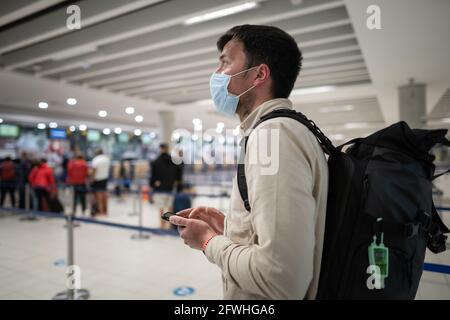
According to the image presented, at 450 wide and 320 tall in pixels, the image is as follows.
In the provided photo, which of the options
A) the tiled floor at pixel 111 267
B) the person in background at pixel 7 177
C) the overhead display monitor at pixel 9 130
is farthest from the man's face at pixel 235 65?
the overhead display monitor at pixel 9 130

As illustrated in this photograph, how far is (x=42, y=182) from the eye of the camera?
805 cm

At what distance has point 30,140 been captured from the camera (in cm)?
1708

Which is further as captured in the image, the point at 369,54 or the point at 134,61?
the point at 134,61

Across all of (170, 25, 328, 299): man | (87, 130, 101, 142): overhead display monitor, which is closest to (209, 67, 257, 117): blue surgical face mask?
(170, 25, 328, 299): man

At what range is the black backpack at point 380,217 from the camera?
866mm

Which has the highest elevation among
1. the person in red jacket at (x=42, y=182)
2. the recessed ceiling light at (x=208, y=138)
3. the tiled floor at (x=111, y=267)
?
the recessed ceiling light at (x=208, y=138)

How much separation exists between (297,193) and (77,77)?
8.61 meters

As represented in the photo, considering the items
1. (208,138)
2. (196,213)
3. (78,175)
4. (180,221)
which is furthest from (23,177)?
(208,138)

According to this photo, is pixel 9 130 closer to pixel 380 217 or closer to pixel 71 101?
pixel 71 101

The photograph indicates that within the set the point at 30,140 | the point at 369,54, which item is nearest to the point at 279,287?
the point at 369,54

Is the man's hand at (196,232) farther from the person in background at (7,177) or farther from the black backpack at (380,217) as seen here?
the person in background at (7,177)

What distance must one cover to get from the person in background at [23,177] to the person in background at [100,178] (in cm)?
215
